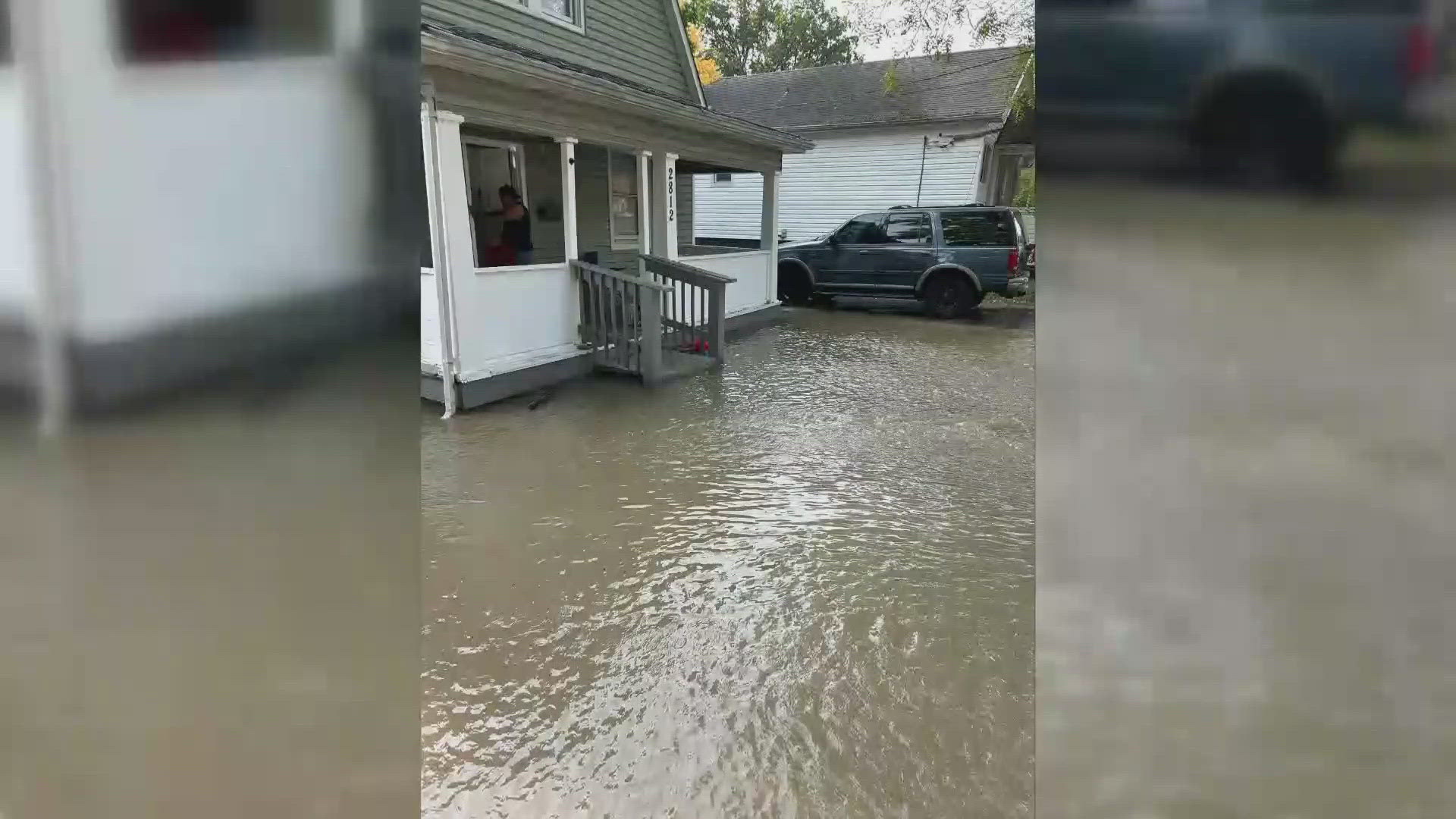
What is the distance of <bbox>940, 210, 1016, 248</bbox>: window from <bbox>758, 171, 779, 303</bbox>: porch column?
261cm

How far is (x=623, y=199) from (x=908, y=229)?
4.70 meters

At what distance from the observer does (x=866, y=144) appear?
1820 centimetres

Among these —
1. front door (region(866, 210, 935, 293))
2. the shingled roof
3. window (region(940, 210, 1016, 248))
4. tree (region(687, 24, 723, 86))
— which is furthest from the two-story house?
tree (region(687, 24, 723, 86))

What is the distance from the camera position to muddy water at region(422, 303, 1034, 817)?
2525 millimetres

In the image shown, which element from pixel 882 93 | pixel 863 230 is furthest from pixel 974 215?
pixel 882 93
